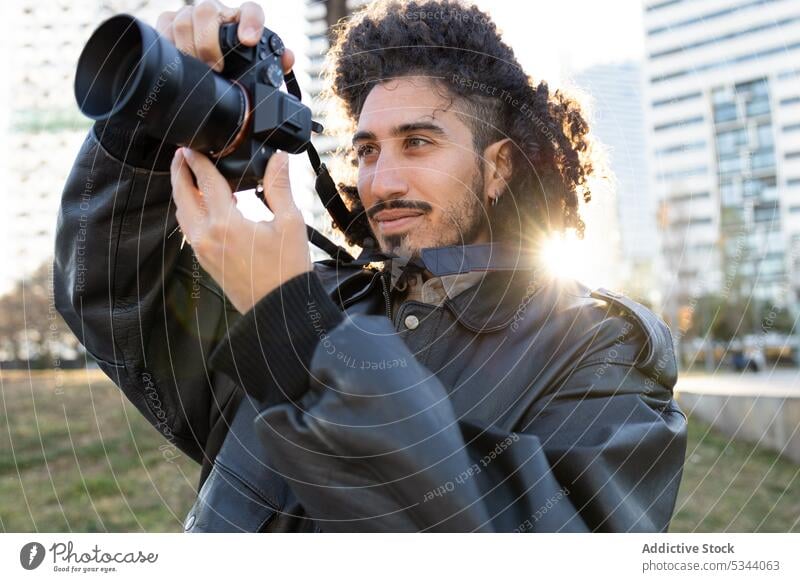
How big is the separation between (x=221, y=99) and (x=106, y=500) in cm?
267

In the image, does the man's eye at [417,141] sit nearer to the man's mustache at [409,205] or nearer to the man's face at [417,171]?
the man's face at [417,171]

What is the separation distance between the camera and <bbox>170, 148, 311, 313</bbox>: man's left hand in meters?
0.90

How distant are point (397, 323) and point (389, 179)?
24 centimetres

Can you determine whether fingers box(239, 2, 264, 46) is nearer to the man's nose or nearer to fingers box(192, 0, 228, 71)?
fingers box(192, 0, 228, 71)

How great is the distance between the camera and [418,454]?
0.85 meters

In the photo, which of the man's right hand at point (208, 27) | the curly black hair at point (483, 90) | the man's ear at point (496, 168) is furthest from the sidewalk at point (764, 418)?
the man's right hand at point (208, 27)

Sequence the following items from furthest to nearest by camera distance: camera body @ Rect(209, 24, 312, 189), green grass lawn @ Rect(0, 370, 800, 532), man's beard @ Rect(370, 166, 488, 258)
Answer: green grass lawn @ Rect(0, 370, 800, 532), man's beard @ Rect(370, 166, 488, 258), camera body @ Rect(209, 24, 312, 189)

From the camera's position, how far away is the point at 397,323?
47.3 inches

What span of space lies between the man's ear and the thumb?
47cm

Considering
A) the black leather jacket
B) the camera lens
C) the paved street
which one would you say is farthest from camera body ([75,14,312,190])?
the paved street

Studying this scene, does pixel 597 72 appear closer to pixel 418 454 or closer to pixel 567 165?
pixel 567 165

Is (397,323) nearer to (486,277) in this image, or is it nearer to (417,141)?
(486,277)

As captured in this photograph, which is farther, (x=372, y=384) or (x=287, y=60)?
(x=287, y=60)

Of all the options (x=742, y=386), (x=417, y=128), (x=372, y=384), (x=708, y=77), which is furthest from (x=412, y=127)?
(x=742, y=386)
